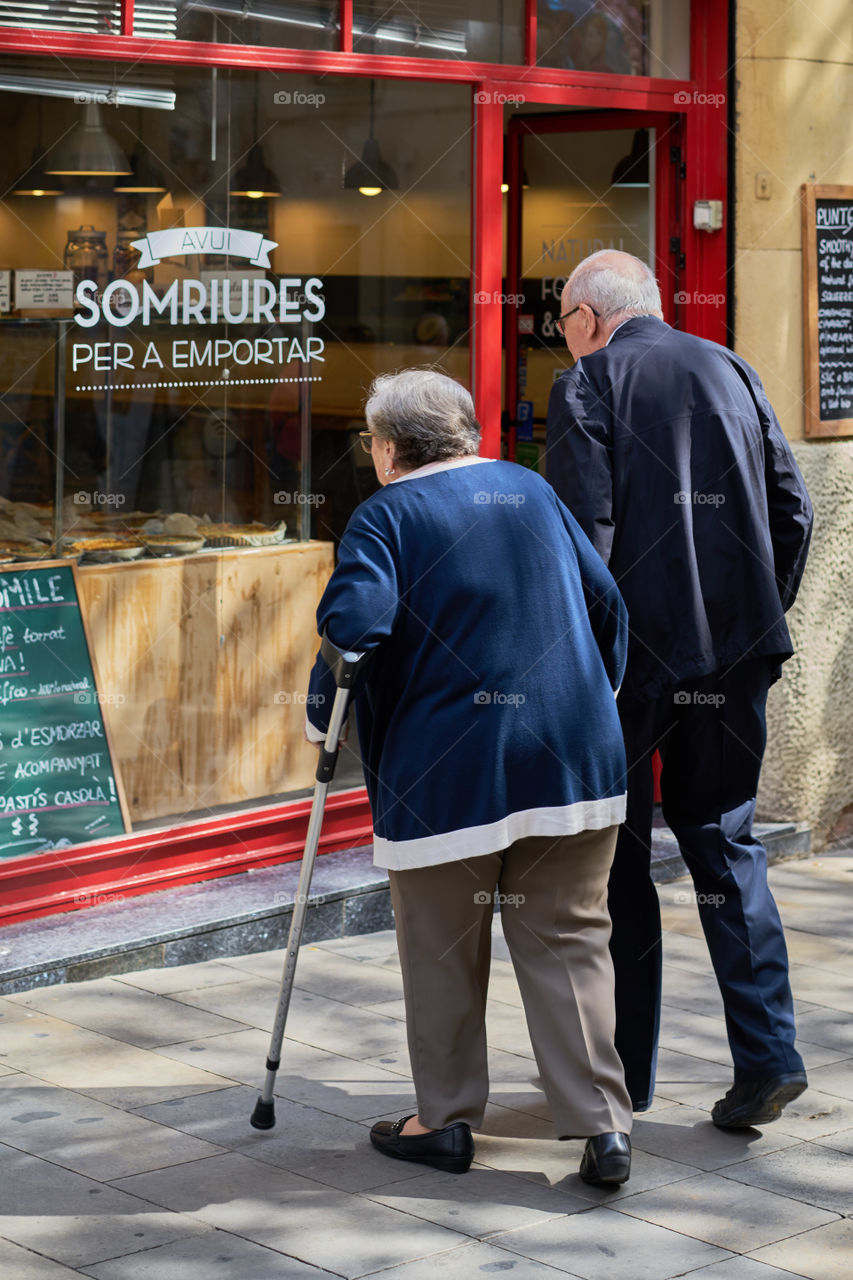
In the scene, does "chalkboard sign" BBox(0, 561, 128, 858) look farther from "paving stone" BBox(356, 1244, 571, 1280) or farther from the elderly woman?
"paving stone" BBox(356, 1244, 571, 1280)

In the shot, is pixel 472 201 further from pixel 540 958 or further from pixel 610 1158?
pixel 610 1158

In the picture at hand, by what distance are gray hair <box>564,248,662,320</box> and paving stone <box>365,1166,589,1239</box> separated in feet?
6.59

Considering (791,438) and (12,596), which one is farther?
(791,438)

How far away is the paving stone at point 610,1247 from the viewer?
11.7 feet

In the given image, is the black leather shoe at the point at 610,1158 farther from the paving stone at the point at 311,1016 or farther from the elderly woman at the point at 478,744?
the paving stone at the point at 311,1016

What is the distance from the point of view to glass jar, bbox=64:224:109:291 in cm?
562

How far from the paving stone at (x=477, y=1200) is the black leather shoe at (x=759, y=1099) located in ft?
1.77

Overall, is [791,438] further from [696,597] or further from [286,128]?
[696,597]

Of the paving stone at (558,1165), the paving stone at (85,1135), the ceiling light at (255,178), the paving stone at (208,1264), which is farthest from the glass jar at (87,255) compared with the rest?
the paving stone at (208,1264)

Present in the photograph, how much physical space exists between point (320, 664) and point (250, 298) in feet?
7.96

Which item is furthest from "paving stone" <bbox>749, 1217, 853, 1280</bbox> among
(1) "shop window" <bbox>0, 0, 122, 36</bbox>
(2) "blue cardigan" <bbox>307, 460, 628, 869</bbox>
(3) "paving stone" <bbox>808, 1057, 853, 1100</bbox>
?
(1) "shop window" <bbox>0, 0, 122, 36</bbox>

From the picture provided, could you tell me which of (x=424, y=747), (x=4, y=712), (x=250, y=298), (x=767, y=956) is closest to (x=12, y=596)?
(x=4, y=712)

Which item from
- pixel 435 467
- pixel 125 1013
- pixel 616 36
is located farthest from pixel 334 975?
pixel 616 36

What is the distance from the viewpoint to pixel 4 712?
5.64 meters
